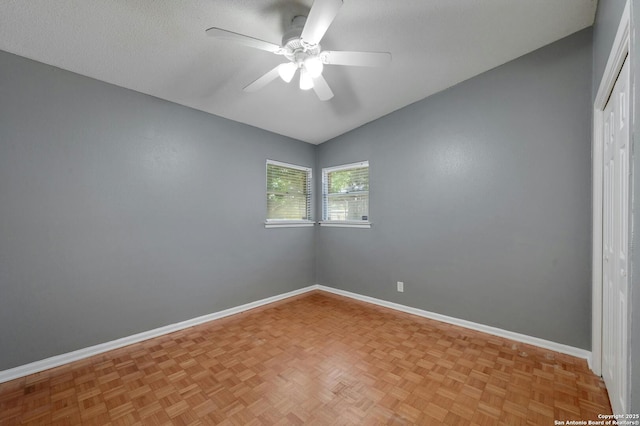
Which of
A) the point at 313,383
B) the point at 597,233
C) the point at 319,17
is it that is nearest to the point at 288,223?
the point at 313,383

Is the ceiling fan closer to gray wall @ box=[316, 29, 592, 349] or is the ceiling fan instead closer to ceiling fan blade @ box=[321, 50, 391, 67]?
ceiling fan blade @ box=[321, 50, 391, 67]

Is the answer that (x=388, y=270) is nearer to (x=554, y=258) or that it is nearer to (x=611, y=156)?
(x=554, y=258)

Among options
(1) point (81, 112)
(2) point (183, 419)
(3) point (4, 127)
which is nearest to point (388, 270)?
(2) point (183, 419)

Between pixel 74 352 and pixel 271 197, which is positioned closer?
pixel 74 352

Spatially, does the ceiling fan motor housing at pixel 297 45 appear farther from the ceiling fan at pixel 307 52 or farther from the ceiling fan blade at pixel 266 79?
the ceiling fan blade at pixel 266 79

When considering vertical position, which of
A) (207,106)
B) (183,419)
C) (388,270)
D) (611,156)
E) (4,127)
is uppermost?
(207,106)

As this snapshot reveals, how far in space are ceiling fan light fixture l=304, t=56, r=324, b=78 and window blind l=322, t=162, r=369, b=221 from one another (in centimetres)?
198

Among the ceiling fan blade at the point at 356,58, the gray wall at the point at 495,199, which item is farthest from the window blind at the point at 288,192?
the ceiling fan blade at the point at 356,58

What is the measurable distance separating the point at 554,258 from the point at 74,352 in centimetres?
411

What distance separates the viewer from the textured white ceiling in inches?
66.7

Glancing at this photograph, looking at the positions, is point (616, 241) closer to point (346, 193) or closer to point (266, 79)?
point (266, 79)

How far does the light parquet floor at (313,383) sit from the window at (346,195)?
65.0 inches

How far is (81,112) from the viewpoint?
7.36 ft

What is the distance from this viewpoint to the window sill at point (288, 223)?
3.65 m
